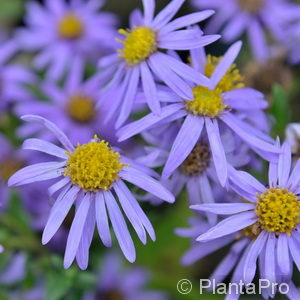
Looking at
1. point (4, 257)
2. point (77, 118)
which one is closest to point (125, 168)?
point (4, 257)

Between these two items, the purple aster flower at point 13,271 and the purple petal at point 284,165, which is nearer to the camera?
the purple petal at point 284,165

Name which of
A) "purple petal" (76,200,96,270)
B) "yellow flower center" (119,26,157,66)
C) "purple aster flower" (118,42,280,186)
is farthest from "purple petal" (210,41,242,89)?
"purple petal" (76,200,96,270)

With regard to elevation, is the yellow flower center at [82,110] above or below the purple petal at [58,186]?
above

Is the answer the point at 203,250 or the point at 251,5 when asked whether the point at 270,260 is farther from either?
the point at 251,5

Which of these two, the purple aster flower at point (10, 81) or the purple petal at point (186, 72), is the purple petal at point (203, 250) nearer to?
the purple petal at point (186, 72)

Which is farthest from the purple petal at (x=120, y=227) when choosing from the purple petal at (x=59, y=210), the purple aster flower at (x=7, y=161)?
the purple aster flower at (x=7, y=161)

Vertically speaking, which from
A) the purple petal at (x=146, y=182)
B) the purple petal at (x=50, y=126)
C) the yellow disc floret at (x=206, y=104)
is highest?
the yellow disc floret at (x=206, y=104)

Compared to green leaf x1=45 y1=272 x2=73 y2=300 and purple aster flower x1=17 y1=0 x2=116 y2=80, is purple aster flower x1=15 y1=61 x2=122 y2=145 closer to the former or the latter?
purple aster flower x1=17 y1=0 x2=116 y2=80
